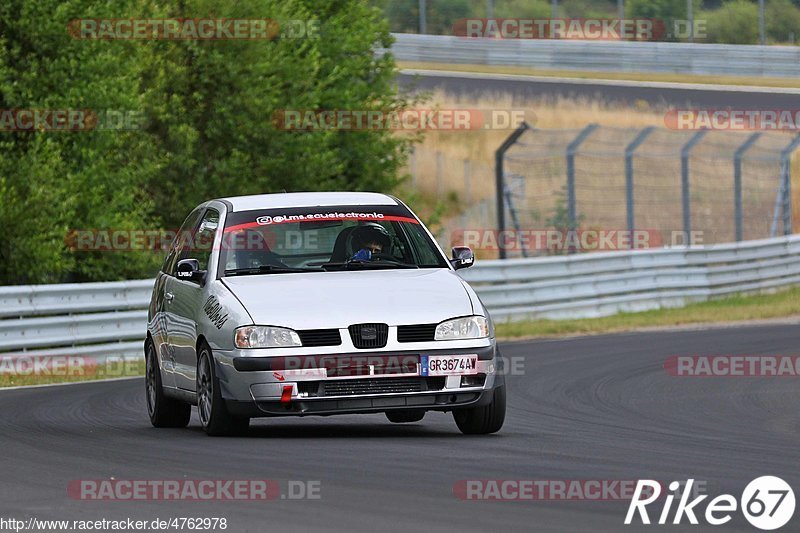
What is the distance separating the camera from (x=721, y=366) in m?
16.8

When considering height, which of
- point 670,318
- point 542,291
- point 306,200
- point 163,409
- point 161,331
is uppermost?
point 306,200

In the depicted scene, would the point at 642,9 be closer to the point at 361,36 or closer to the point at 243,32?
the point at 361,36

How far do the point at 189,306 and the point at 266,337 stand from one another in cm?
131

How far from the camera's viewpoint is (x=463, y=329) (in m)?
10.2

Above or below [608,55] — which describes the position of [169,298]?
below

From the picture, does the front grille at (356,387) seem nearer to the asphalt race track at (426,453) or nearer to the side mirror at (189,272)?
the asphalt race track at (426,453)

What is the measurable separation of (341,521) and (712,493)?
176cm

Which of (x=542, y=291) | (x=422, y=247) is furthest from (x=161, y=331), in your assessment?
(x=542, y=291)

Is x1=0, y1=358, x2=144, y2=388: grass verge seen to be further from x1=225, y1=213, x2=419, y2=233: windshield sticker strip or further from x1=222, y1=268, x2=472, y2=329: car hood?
x1=222, y1=268, x2=472, y2=329: car hood

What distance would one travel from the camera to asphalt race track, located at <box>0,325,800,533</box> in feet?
23.7


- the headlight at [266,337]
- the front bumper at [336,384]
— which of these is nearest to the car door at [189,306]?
the headlight at [266,337]

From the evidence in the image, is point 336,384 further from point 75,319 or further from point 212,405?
point 75,319

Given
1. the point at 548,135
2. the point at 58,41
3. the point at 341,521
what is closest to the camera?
the point at 341,521

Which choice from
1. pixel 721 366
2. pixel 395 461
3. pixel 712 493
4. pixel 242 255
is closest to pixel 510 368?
pixel 721 366
